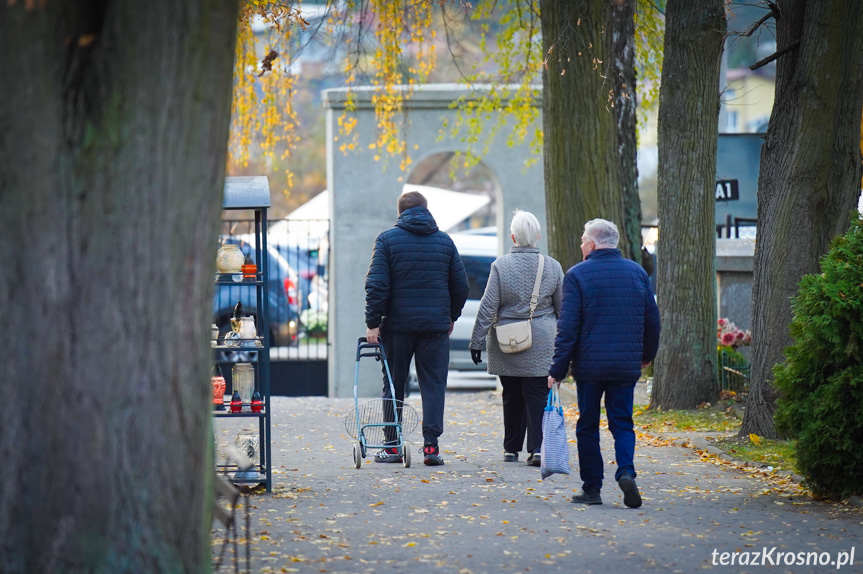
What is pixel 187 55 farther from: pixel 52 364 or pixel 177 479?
pixel 177 479

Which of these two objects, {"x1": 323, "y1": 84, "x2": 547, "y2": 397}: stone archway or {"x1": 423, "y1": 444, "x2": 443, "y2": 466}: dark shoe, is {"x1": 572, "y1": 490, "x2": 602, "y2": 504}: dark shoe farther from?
{"x1": 323, "y1": 84, "x2": 547, "y2": 397}: stone archway

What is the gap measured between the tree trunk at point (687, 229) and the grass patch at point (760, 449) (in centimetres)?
211

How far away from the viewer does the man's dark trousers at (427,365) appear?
8.67 metres

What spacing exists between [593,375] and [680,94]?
5.12 metres

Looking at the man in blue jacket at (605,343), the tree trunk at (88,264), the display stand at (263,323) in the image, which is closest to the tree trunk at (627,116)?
the man in blue jacket at (605,343)

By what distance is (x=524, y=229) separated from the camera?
28.1ft

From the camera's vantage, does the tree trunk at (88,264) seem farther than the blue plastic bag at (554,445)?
No

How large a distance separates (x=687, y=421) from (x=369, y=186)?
6.54m

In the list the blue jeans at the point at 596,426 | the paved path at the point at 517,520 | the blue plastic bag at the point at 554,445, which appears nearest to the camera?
the paved path at the point at 517,520

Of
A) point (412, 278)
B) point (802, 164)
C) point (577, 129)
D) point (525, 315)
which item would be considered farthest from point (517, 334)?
point (577, 129)

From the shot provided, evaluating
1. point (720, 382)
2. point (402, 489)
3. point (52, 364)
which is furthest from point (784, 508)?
point (720, 382)

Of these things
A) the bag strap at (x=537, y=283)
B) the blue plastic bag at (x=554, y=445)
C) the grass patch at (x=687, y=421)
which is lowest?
the grass patch at (x=687, y=421)

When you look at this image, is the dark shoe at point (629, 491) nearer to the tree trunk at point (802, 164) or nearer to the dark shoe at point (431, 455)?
the dark shoe at point (431, 455)

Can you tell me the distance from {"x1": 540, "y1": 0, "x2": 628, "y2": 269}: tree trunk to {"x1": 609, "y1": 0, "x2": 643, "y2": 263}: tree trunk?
38cm
